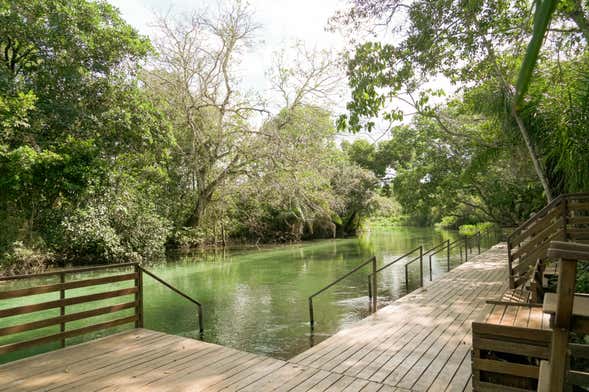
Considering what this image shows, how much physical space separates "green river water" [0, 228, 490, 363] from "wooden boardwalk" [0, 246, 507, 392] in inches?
65.5

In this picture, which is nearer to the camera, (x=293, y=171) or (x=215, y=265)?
(x=215, y=265)

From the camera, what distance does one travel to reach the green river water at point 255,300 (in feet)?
23.6

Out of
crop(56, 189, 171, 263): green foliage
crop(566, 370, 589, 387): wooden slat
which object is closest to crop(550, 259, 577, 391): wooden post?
crop(566, 370, 589, 387): wooden slat

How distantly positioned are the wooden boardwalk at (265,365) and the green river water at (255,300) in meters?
1.66

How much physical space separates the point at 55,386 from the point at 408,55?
7745mm

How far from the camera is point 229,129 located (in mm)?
20438

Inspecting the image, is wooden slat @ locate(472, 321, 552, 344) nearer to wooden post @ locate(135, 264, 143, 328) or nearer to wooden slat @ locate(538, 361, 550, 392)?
wooden slat @ locate(538, 361, 550, 392)

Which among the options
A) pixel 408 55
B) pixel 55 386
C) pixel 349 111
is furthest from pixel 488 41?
pixel 55 386

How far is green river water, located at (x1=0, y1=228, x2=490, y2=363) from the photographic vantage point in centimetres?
719

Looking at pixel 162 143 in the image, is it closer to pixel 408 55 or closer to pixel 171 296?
pixel 171 296

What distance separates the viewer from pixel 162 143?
1516cm

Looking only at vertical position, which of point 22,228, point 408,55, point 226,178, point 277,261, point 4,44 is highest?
point 4,44

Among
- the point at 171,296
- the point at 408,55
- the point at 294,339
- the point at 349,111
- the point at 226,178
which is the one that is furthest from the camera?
the point at 226,178

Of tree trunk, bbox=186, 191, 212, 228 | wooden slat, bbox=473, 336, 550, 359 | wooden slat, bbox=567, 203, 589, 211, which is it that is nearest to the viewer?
wooden slat, bbox=473, 336, 550, 359
